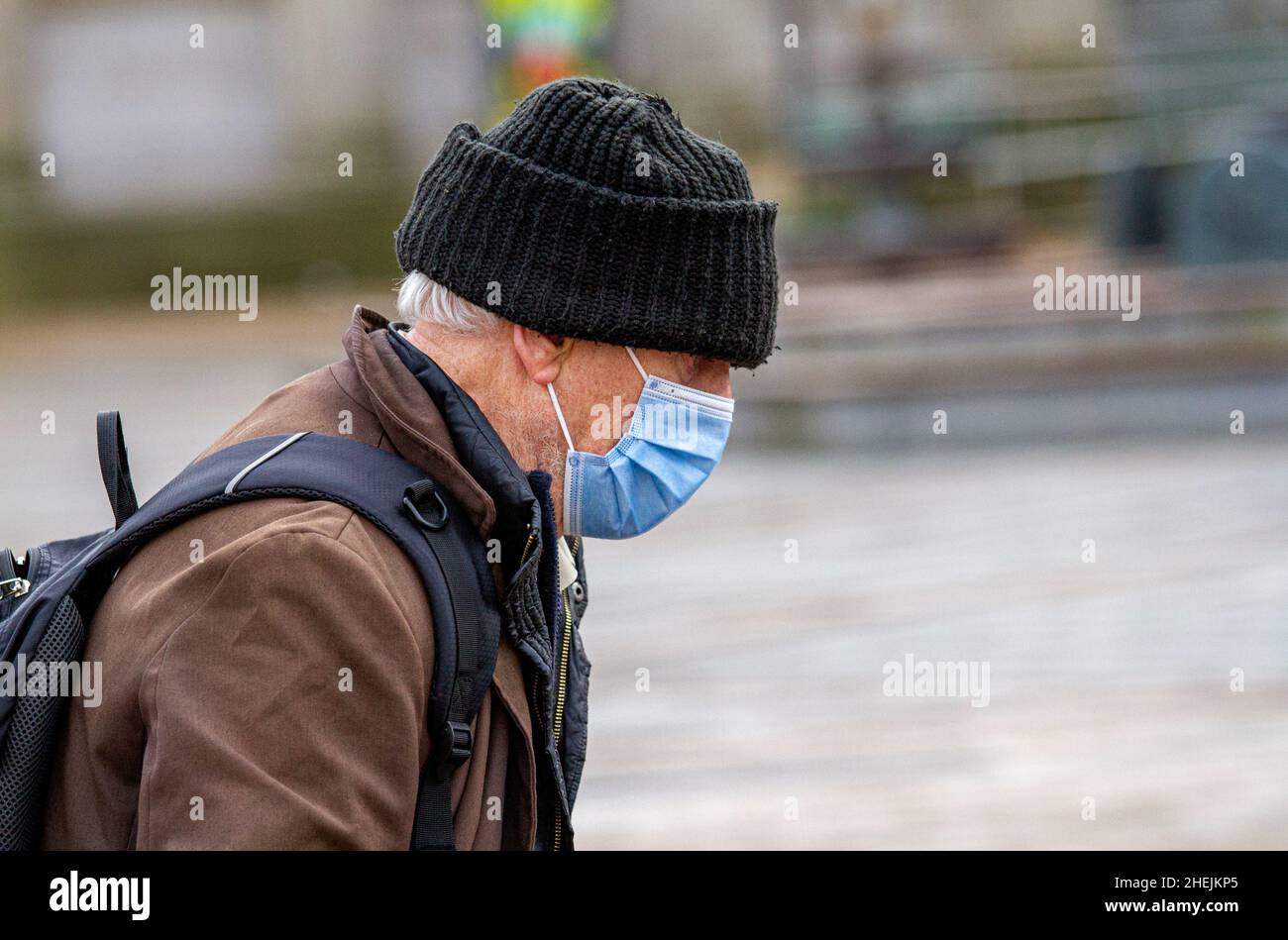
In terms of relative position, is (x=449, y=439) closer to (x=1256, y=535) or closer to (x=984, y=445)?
(x=1256, y=535)

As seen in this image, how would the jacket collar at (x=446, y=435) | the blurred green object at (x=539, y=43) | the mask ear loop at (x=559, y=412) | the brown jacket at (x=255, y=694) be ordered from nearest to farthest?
the brown jacket at (x=255, y=694), the jacket collar at (x=446, y=435), the mask ear loop at (x=559, y=412), the blurred green object at (x=539, y=43)

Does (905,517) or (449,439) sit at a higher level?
(449,439)

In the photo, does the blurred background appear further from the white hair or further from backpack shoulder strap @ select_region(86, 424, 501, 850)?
backpack shoulder strap @ select_region(86, 424, 501, 850)

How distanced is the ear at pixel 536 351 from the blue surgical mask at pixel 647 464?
9 centimetres

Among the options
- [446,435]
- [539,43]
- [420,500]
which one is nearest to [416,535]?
[420,500]

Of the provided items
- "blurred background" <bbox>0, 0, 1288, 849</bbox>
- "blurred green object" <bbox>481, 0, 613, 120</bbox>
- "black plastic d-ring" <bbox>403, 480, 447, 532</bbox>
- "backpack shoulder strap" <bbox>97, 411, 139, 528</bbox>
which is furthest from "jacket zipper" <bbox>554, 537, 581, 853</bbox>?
"blurred green object" <bbox>481, 0, 613, 120</bbox>

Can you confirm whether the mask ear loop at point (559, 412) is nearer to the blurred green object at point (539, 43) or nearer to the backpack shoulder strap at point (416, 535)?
the backpack shoulder strap at point (416, 535)

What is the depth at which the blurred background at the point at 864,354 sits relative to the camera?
6129 millimetres

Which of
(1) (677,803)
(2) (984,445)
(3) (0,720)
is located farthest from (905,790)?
(2) (984,445)

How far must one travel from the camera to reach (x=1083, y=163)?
21.3 m

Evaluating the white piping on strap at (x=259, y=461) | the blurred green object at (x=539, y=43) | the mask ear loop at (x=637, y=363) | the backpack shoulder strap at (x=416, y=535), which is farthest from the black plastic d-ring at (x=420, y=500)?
the blurred green object at (x=539, y=43)

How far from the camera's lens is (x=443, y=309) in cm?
231

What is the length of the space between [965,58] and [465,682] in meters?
23.4

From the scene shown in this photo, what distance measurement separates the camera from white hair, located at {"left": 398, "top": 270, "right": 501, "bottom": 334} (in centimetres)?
231
